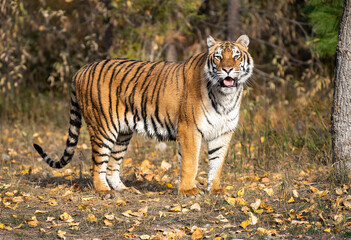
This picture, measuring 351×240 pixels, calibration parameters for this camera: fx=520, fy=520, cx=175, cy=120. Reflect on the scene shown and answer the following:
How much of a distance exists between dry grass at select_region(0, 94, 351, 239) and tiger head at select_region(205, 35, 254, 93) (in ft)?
3.69

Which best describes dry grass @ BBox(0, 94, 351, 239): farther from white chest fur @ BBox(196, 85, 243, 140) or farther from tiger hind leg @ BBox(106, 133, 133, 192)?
white chest fur @ BBox(196, 85, 243, 140)

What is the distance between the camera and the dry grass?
4414 millimetres

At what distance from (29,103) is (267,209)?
762 centimetres

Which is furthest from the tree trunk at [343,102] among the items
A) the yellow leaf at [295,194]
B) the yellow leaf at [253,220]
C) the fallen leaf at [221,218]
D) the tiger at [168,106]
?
the fallen leaf at [221,218]

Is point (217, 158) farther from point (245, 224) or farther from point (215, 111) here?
point (245, 224)

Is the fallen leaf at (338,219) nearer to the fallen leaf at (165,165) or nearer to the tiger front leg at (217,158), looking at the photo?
the tiger front leg at (217,158)

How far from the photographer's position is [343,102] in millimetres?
5367

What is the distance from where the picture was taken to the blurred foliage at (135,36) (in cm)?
933

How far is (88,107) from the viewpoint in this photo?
589 cm

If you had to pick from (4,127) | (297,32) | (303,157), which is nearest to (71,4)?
(4,127)

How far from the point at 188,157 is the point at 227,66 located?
101 centimetres

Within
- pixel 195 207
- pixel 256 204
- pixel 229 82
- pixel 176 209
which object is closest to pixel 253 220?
pixel 256 204

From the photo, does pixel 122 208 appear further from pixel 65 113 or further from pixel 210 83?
pixel 65 113

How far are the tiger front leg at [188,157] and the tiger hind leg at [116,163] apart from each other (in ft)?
3.10
